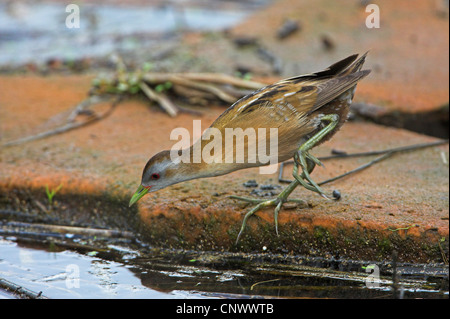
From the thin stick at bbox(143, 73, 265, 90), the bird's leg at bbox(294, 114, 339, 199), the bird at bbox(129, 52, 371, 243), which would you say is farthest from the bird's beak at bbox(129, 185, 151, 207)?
the thin stick at bbox(143, 73, 265, 90)

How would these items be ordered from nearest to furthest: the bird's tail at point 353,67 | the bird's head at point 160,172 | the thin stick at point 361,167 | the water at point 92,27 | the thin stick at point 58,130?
the bird's head at point 160,172 → the bird's tail at point 353,67 → the thin stick at point 361,167 → the thin stick at point 58,130 → the water at point 92,27

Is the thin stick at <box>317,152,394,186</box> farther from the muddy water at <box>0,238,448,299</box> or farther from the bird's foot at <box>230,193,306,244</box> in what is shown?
the muddy water at <box>0,238,448,299</box>

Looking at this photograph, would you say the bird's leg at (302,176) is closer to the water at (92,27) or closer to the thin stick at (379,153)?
the thin stick at (379,153)

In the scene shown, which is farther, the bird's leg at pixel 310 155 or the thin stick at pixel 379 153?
the thin stick at pixel 379 153

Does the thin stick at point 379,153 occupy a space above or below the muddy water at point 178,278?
above

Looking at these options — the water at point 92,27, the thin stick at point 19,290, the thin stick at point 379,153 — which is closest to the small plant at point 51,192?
the thin stick at point 19,290

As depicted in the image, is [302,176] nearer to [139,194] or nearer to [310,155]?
[310,155]

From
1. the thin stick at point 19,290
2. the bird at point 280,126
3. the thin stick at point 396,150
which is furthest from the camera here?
the thin stick at point 396,150
